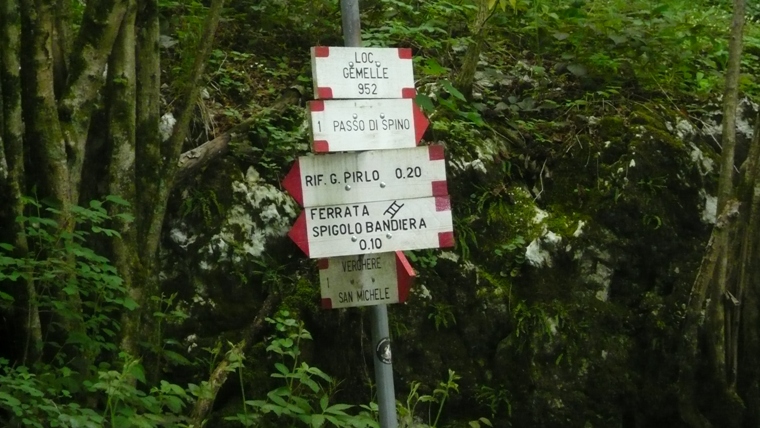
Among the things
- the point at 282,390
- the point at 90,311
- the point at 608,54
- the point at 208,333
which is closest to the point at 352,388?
the point at 208,333

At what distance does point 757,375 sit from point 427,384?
6.64 feet

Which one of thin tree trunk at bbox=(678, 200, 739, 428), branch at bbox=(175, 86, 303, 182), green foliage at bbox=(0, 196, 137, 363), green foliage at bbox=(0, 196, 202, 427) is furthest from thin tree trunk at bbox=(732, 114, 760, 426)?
green foliage at bbox=(0, 196, 137, 363)

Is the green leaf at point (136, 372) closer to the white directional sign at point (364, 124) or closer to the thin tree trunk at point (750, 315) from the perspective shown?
the white directional sign at point (364, 124)

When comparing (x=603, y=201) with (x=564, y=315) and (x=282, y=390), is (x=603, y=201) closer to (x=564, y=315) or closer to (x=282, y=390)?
(x=564, y=315)

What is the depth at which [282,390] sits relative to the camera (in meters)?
3.81

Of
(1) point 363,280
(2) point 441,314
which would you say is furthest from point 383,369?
(2) point 441,314

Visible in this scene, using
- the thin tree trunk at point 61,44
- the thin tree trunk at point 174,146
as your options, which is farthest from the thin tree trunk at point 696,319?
the thin tree trunk at point 61,44

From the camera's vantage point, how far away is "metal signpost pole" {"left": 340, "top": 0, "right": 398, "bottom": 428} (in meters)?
3.36

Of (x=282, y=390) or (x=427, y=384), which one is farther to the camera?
(x=427, y=384)

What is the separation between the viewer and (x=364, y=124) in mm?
3438

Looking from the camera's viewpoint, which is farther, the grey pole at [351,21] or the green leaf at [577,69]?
the green leaf at [577,69]

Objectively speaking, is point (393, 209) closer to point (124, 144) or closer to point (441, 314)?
point (124, 144)

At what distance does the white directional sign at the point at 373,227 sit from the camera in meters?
3.38

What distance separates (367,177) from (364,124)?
0.21 meters
